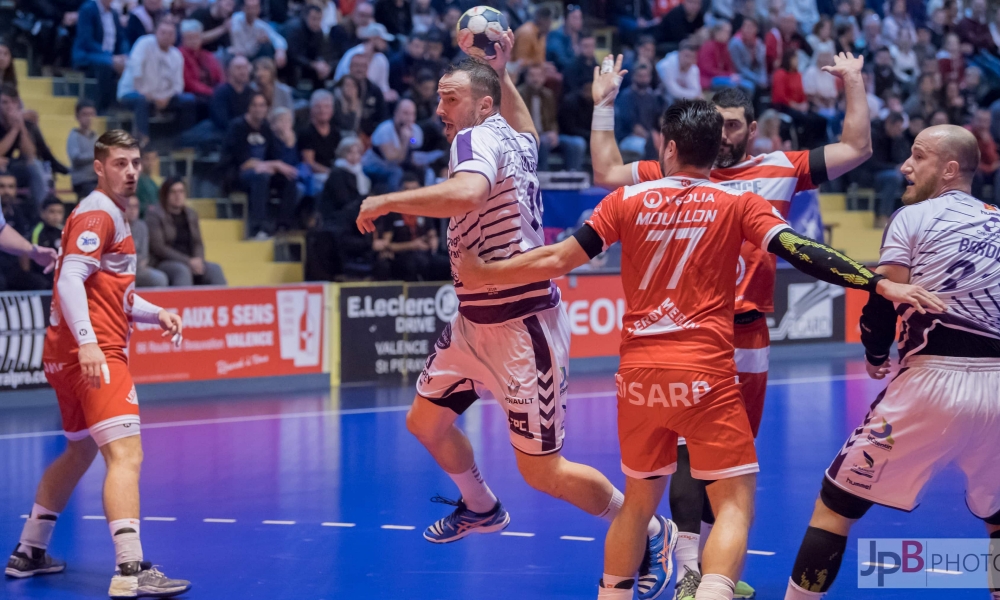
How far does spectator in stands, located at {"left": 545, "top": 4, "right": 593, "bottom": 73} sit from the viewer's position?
18.7 metres

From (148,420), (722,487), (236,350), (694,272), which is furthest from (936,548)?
(236,350)

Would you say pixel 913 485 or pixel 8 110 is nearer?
pixel 913 485

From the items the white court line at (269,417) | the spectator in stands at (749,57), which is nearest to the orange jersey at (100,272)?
the white court line at (269,417)

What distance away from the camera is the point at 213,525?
289 inches

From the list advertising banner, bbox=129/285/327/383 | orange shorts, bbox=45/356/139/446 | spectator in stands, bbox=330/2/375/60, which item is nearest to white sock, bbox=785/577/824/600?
orange shorts, bbox=45/356/139/446

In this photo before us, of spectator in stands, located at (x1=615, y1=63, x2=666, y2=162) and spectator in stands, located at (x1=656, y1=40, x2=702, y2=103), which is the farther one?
spectator in stands, located at (x1=656, y1=40, x2=702, y2=103)

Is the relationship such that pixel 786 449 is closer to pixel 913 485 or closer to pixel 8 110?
pixel 913 485

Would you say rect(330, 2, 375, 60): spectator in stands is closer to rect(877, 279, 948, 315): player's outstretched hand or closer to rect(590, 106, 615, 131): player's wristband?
rect(590, 106, 615, 131): player's wristband

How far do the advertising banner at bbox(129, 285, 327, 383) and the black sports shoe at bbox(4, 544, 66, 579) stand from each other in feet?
21.4

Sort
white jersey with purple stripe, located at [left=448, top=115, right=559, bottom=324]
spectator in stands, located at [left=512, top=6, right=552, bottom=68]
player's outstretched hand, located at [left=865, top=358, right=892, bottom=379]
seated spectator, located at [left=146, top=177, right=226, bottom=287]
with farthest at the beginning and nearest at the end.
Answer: spectator in stands, located at [left=512, top=6, right=552, bottom=68] → seated spectator, located at [left=146, top=177, right=226, bottom=287] → white jersey with purple stripe, located at [left=448, top=115, right=559, bottom=324] → player's outstretched hand, located at [left=865, top=358, right=892, bottom=379]

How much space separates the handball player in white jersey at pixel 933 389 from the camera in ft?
15.1

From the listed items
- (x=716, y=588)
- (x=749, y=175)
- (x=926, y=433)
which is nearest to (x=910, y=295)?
(x=926, y=433)

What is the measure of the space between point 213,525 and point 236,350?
6.36m

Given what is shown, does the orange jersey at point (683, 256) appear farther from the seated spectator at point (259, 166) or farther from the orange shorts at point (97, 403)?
the seated spectator at point (259, 166)
